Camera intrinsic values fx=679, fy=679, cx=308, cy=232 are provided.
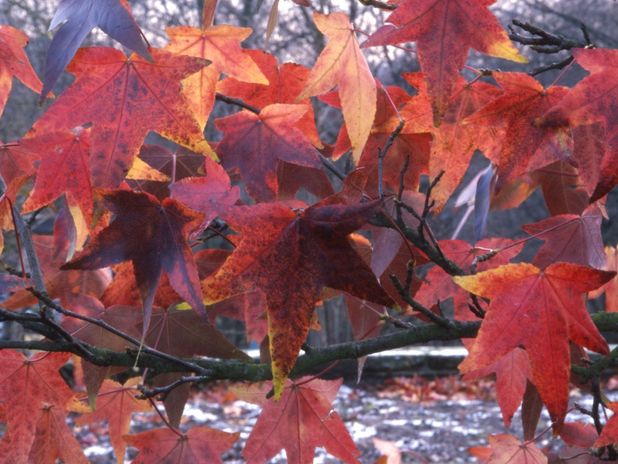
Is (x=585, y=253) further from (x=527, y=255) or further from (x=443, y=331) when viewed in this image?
(x=527, y=255)

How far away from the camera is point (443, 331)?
2.98 ft

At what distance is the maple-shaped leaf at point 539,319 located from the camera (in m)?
0.72

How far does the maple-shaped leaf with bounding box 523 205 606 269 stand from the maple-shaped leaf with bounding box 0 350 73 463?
68cm

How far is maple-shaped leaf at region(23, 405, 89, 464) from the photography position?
1.05 m

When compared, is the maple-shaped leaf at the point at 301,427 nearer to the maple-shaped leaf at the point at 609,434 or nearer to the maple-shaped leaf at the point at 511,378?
the maple-shaped leaf at the point at 511,378

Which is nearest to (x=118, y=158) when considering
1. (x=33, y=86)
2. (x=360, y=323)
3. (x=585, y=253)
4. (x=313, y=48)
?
(x=33, y=86)

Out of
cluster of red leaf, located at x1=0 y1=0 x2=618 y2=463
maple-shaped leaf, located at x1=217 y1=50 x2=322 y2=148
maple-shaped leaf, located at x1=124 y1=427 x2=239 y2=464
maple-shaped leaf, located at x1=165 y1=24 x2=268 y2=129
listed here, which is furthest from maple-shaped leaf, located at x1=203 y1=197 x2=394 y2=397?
maple-shaped leaf, located at x1=124 y1=427 x2=239 y2=464

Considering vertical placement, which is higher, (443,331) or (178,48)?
(178,48)

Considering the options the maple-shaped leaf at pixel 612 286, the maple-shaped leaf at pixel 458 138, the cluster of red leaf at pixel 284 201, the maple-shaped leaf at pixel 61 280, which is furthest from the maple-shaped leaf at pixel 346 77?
the maple-shaped leaf at pixel 612 286

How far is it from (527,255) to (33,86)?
696 centimetres

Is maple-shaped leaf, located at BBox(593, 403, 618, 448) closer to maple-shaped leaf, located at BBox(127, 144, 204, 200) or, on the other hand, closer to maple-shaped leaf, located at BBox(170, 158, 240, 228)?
maple-shaped leaf, located at BBox(170, 158, 240, 228)

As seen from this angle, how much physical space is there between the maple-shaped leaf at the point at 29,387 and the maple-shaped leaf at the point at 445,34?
0.62 meters

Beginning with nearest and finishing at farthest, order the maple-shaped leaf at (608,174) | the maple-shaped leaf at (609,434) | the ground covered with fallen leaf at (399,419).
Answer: the maple-shaped leaf at (608,174), the maple-shaped leaf at (609,434), the ground covered with fallen leaf at (399,419)

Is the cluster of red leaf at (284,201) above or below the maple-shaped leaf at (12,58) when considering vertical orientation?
below
